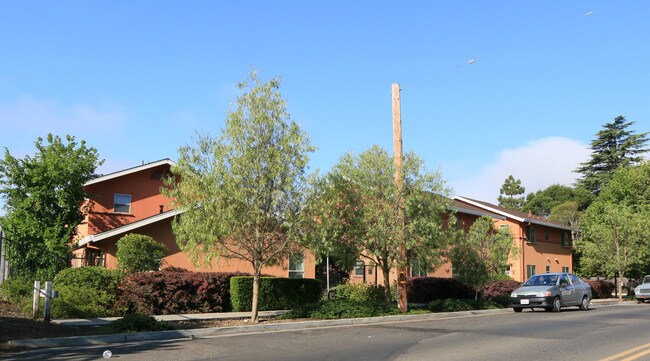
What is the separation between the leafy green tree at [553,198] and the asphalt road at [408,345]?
227 ft

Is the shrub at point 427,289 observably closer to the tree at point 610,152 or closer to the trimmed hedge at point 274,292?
the trimmed hedge at point 274,292

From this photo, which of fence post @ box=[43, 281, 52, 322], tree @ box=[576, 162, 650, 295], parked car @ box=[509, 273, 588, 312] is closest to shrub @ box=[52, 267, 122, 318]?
fence post @ box=[43, 281, 52, 322]

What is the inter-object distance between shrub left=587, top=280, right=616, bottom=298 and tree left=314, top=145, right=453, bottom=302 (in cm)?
2070

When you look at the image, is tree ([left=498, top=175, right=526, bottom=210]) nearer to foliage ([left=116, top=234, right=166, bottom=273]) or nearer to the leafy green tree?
the leafy green tree

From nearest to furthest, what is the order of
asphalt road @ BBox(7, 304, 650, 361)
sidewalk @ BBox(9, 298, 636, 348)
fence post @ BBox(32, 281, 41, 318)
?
1. asphalt road @ BBox(7, 304, 650, 361)
2. sidewalk @ BBox(9, 298, 636, 348)
3. fence post @ BBox(32, 281, 41, 318)

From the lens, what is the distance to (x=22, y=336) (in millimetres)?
11359

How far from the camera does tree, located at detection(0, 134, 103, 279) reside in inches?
1009

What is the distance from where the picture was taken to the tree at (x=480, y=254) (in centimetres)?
2284

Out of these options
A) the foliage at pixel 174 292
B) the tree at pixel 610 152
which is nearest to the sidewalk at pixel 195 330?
the foliage at pixel 174 292

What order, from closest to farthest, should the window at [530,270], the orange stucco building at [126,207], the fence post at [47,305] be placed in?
1. the fence post at [47,305]
2. the orange stucco building at [126,207]
3. the window at [530,270]

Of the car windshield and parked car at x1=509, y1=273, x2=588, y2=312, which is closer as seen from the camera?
parked car at x1=509, y1=273, x2=588, y2=312

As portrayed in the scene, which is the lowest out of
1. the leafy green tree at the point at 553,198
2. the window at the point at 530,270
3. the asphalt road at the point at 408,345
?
the asphalt road at the point at 408,345

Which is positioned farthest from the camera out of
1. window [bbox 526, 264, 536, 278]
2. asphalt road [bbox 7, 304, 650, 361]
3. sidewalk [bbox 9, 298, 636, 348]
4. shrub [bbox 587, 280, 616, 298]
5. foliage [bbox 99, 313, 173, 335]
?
window [bbox 526, 264, 536, 278]

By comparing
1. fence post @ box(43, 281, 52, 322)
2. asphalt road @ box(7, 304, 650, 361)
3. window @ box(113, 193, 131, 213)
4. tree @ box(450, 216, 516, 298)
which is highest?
window @ box(113, 193, 131, 213)
